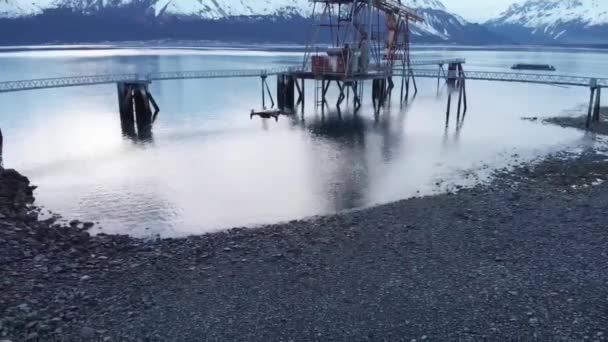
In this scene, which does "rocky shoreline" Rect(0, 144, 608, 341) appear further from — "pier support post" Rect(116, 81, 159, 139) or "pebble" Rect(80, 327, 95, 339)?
"pier support post" Rect(116, 81, 159, 139)

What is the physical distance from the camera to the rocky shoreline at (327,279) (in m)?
10.6

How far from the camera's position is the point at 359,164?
2956 centimetres

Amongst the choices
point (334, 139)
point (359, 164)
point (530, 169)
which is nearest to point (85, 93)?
point (334, 139)

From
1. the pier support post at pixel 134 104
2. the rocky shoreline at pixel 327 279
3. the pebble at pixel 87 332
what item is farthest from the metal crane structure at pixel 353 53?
the pebble at pixel 87 332

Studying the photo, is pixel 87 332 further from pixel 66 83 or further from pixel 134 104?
pixel 66 83

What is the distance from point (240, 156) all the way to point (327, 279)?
64.3 feet

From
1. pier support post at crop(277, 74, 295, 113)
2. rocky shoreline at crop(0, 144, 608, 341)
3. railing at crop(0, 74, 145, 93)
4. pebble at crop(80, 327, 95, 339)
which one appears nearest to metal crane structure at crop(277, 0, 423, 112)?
pier support post at crop(277, 74, 295, 113)

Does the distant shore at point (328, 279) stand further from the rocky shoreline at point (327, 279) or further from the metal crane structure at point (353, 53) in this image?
the metal crane structure at point (353, 53)

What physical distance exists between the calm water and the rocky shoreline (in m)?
3.17

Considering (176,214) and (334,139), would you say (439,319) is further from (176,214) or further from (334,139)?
(334,139)

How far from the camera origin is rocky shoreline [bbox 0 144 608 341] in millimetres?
10594

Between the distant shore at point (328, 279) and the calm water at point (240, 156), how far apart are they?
11.1 ft

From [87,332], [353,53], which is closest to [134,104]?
[353,53]

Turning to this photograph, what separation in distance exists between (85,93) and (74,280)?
58.1 meters
